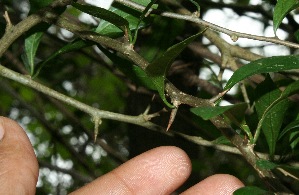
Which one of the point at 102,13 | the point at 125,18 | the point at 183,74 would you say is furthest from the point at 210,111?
the point at 183,74

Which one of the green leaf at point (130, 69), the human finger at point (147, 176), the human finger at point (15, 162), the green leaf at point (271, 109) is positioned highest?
the green leaf at point (271, 109)

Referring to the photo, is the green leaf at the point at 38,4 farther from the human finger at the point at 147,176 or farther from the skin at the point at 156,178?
the human finger at the point at 147,176

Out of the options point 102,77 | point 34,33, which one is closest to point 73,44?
point 34,33

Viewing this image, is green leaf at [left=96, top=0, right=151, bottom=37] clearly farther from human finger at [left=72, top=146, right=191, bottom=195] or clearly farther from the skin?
human finger at [left=72, top=146, right=191, bottom=195]

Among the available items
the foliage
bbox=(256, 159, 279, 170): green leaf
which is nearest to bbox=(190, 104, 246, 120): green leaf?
the foliage

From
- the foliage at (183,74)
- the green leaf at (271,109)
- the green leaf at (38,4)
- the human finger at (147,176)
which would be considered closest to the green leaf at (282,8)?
the foliage at (183,74)

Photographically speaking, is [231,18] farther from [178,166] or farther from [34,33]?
[34,33]
